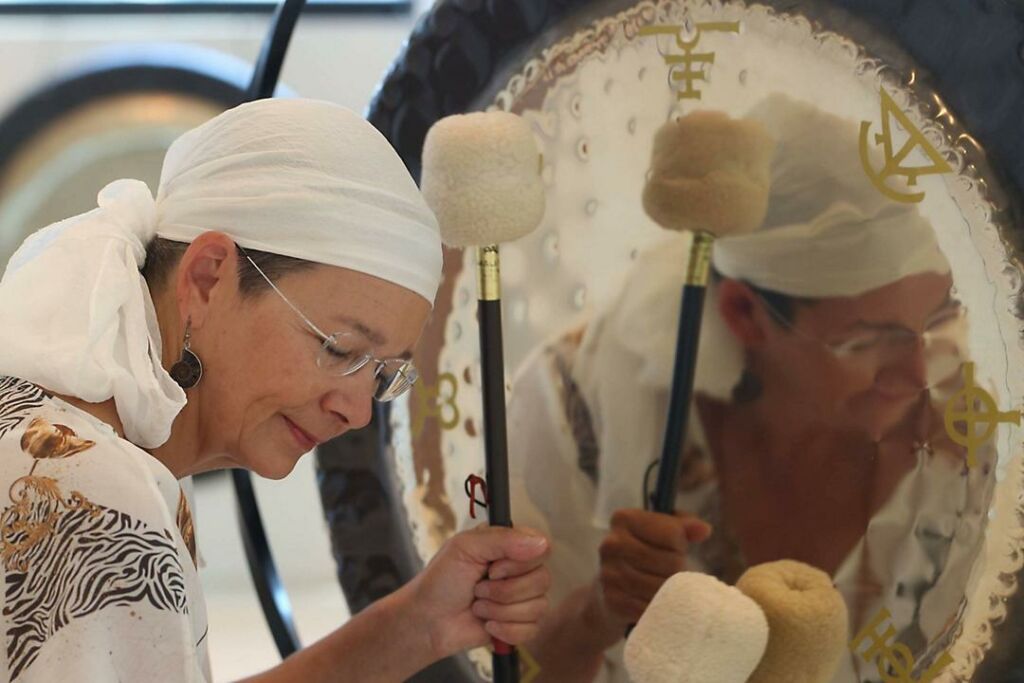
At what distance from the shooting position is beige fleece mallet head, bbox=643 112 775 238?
0.94m

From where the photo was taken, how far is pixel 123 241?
819 mm

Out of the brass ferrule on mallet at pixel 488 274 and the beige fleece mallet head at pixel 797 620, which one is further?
the brass ferrule on mallet at pixel 488 274

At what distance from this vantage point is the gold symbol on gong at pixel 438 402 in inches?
47.3

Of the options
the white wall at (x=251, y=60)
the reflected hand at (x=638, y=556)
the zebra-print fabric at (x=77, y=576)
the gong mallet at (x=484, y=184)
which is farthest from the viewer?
the white wall at (x=251, y=60)

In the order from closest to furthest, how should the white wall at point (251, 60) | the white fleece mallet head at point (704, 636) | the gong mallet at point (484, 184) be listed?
the white fleece mallet head at point (704, 636) → the gong mallet at point (484, 184) → the white wall at point (251, 60)

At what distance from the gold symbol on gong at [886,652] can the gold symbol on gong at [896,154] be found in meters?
0.30

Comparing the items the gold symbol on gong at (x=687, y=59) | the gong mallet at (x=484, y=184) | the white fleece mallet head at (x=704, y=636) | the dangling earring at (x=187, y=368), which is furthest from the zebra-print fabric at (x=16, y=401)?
the gold symbol on gong at (x=687, y=59)

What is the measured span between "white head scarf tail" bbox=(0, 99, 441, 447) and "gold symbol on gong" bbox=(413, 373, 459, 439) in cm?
30

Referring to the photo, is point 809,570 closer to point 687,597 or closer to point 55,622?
point 687,597

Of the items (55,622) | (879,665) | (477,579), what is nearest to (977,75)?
(879,665)

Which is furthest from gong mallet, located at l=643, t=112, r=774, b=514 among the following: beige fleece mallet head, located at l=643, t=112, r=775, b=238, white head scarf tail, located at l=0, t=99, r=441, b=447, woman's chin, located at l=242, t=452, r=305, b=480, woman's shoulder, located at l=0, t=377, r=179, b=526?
woman's shoulder, located at l=0, t=377, r=179, b=526

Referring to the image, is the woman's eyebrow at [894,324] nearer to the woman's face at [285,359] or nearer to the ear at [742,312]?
the ear at [742,312]

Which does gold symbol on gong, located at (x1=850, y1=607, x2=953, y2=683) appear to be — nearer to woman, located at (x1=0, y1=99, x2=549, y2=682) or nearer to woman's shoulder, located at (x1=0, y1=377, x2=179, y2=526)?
woman, located at (x1=0, y1=99, x2=549, y2=682)

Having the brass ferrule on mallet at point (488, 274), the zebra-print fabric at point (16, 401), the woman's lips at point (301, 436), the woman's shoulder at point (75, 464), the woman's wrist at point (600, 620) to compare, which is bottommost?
the woman's wrist at point (600, 620)
